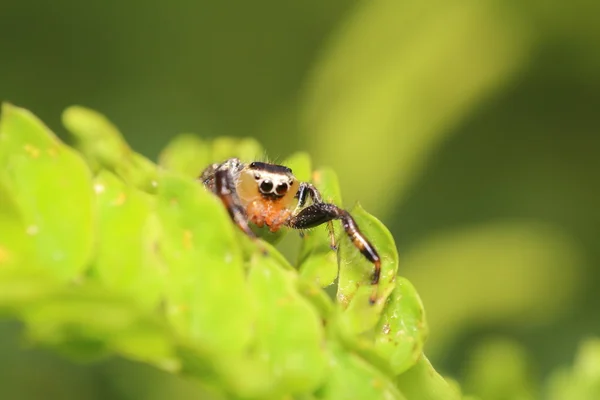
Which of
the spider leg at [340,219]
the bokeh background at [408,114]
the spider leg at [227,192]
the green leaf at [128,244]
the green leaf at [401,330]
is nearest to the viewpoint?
the green leaf at [128,244]

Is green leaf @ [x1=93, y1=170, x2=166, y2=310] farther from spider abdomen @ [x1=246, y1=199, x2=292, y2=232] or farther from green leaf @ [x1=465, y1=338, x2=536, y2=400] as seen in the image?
green leaf @ [x1=465, y1=338, x2=536, y2=400]

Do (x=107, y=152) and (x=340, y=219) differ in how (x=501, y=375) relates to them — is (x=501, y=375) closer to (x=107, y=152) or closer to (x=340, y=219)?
(x=340, y=219)

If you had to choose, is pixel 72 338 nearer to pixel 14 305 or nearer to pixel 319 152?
pixel 14 305

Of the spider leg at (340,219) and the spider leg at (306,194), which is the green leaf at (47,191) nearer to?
the spider leg at (340,219)

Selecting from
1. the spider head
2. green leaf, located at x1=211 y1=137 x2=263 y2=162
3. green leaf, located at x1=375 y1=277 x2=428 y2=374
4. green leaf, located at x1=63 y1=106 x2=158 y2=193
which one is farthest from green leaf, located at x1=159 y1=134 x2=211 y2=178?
green leaf, located at x1=375 y1=277 x2=428 y2=374


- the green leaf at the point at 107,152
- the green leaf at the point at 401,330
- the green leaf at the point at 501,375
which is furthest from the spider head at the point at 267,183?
the green leaf at the point at 501,375

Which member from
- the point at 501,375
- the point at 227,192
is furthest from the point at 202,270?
the point at 501,375

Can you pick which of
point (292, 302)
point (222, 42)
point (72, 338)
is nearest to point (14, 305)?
point (72, 338)
